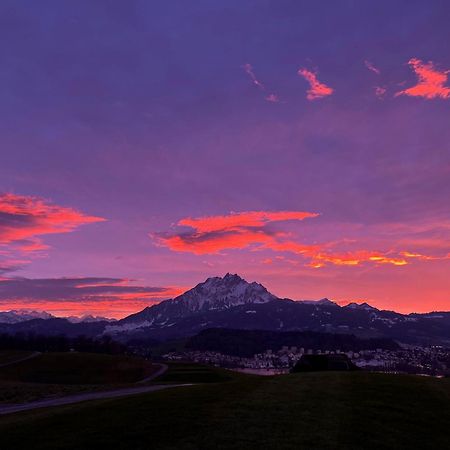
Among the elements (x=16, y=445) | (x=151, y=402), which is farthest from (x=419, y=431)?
(x=16, y=445)

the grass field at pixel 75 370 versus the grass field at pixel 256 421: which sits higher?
the grass field at pixel 256 421

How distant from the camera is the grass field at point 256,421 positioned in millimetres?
20297

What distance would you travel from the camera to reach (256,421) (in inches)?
918

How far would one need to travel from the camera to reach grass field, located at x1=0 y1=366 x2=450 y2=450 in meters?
20.3

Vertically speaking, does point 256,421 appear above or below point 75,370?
above

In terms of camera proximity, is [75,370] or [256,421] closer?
[256,421]

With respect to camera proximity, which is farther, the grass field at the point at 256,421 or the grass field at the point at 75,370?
the grass field at the point at 75,370

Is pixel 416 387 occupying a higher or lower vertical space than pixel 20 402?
higher

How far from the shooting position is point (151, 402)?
99.6 feet

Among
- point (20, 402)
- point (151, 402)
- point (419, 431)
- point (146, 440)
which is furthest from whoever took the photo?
point (20, 402)

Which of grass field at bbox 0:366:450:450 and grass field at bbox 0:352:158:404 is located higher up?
grass field at bbox 0:366:450:450

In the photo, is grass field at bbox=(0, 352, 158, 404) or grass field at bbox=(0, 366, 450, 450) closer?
grass field at bbox=(0, 366, 450, 450)

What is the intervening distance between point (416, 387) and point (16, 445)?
28.9 m

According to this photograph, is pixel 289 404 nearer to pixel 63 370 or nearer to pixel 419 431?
pixel 419 431
